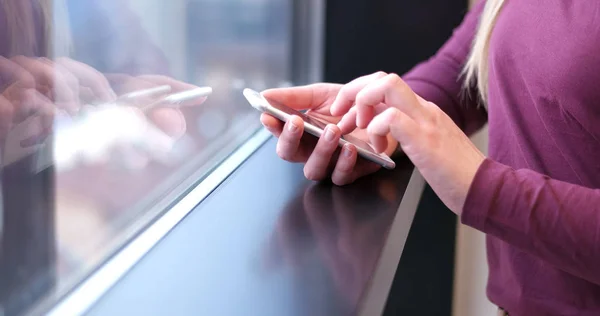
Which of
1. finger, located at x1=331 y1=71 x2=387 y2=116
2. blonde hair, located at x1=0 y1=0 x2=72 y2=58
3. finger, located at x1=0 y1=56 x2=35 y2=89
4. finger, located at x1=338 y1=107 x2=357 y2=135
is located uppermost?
blonde hair, located at x1=0 y1=0 x2=72 y2=58

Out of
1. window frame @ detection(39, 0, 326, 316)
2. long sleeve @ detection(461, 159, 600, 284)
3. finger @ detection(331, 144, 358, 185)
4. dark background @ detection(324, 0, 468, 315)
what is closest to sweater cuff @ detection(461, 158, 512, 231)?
long sleeve @ detection(461, 159, 600, 284)

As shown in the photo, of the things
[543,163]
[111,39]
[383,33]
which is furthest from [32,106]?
[383,33]

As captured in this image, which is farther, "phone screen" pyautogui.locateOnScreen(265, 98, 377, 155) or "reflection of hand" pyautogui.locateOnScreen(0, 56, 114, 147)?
"phone screen" pyautogui.locateOnScreen(265, 98, 377, 155)

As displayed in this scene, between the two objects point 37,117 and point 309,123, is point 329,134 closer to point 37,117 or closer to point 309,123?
point 309,123

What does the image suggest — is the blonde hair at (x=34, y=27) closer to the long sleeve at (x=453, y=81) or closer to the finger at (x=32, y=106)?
the finger at (x=32, y=106)

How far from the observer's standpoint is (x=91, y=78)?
0.44 metres

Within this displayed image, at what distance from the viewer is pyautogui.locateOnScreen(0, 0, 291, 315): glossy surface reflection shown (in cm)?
36

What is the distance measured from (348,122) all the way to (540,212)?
0.20 meters

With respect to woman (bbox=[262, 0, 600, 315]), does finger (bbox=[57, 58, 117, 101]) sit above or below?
above

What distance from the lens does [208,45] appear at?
754mm

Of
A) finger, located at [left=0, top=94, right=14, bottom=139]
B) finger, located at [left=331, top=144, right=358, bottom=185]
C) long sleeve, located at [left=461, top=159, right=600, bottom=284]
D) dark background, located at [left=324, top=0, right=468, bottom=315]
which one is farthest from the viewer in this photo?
dark background, located at [left=324, top=0, right=468, bottom=315]

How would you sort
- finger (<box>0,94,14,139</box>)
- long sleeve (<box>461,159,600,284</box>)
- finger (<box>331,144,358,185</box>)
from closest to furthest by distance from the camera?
finger (<box>0,94,14,139</box>), long sleeve (<box>461,159,600,284</box>), finger (<box>331,144,358,185</box>)

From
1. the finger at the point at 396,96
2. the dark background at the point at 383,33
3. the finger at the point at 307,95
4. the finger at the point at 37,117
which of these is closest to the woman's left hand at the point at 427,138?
the finger at the point at 396,96

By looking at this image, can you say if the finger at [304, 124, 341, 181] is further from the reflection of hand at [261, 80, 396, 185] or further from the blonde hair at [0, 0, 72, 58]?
the blonde hair at [0, 0, 72, 58]
